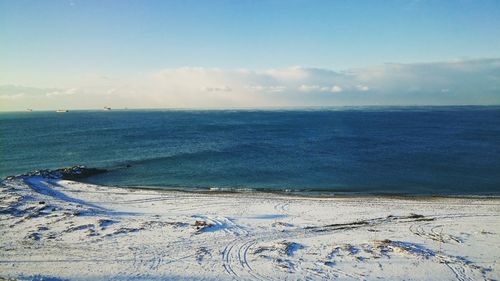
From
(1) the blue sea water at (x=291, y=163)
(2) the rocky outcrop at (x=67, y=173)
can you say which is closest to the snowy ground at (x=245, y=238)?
(1) the blue sea water at (x=291, y=163)

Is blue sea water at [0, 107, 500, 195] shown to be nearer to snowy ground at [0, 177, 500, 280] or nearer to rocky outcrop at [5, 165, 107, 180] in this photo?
rocky outcrop at [5, 165, 107, 180]

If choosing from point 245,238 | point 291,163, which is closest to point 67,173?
point 291,163

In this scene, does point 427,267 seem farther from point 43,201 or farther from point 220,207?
point 43,201

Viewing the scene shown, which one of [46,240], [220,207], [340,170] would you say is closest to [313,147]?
[340,170]

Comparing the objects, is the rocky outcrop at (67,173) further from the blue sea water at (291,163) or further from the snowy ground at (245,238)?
the snowy ground at (245,238)

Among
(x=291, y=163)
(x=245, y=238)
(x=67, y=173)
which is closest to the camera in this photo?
(x=245, y=238)

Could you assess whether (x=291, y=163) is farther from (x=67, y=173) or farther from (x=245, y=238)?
(x=67, y=173)

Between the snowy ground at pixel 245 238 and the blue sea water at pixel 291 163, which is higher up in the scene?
the blue sea water at pixel 291 163

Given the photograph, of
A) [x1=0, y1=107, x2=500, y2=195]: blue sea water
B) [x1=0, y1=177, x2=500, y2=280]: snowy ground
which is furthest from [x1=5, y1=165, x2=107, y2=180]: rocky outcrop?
[x1=0, y1=177, x2=500, y2=280]: snowy ground
